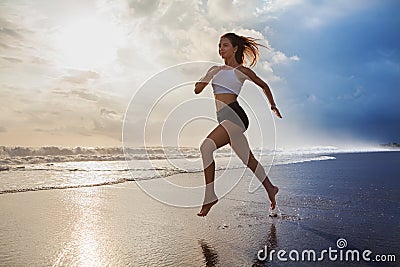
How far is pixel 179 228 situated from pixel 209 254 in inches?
42.1

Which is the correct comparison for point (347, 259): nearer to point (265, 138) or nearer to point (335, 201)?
point (265, 138)

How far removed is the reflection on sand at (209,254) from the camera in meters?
3.05

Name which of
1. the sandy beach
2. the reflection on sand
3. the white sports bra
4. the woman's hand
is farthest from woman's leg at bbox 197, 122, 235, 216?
the reflection on sand

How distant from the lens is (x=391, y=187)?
744 cm

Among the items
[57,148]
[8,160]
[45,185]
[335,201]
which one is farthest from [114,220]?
[57,148]

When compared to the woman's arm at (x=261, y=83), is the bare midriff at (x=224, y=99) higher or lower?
lower

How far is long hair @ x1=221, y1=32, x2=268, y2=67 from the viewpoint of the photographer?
16.2 ft

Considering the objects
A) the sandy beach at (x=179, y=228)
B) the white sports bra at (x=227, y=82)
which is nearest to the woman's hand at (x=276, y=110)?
the white sports bra at (x=227, y=82)

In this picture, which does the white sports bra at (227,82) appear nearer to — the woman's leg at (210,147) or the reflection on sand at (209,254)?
the woman's leg at (210,147)

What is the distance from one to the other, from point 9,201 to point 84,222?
240 centimetres

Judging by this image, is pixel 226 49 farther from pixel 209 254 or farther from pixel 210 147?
pixel 209 254

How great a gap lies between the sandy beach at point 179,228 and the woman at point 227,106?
2.36 feet

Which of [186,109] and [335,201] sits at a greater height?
[186,109]

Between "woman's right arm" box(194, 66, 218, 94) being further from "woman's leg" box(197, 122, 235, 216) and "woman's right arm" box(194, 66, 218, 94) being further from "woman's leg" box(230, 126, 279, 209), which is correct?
"woman's leg" box(230, 126, 279, 209)
